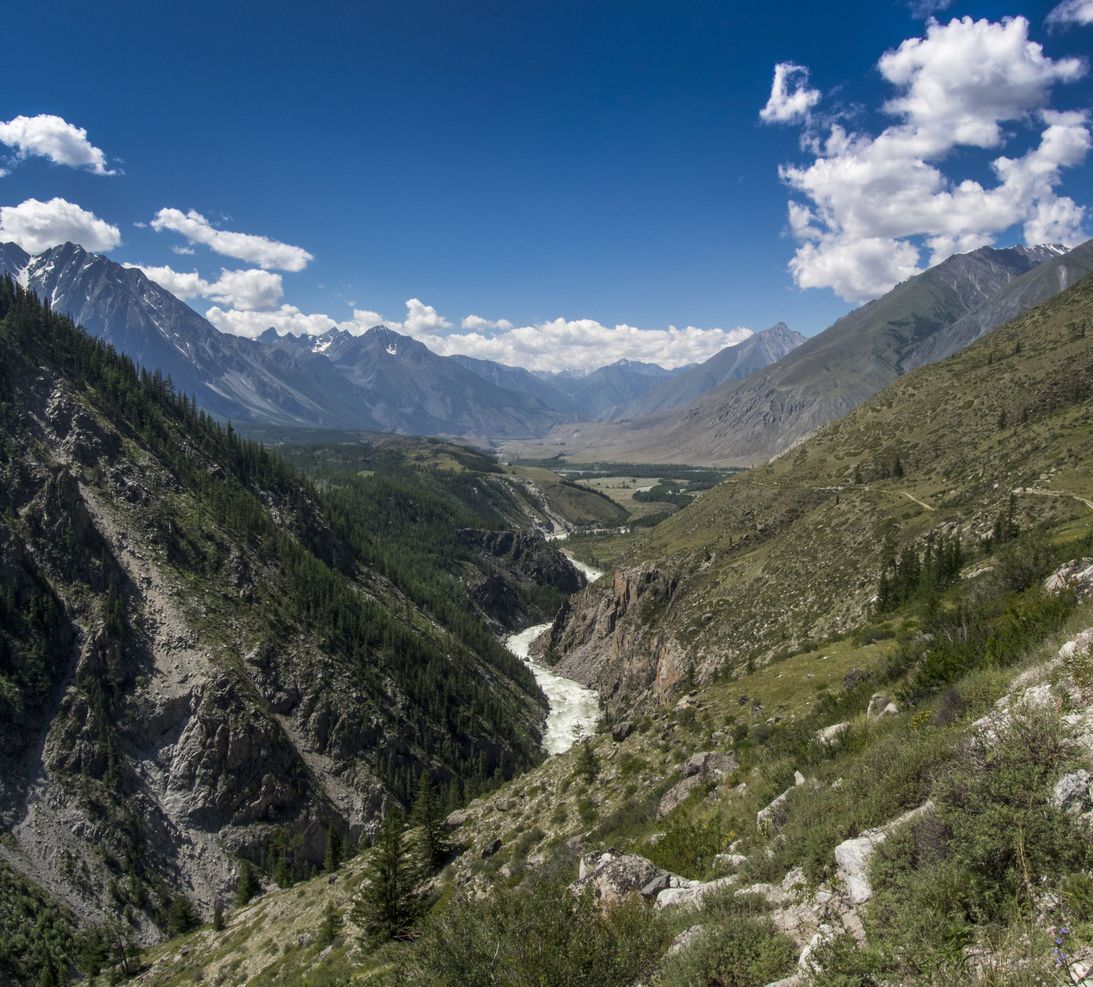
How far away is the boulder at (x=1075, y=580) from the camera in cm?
2020

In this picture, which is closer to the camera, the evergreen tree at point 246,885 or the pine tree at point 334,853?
the pine tree at point 334,853

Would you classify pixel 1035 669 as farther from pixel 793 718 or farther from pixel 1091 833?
pixel 793 718

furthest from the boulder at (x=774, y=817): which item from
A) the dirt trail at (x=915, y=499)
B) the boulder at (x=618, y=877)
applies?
the dirt trail at (x=915, y=499)

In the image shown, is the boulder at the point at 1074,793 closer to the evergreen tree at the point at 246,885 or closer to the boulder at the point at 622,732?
the boulder at the point at 622,732

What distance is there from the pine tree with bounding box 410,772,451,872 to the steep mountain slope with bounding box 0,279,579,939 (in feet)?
114

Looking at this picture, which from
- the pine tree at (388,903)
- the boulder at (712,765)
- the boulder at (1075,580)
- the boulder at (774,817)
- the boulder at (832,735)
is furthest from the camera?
the pine tree at (388,903)

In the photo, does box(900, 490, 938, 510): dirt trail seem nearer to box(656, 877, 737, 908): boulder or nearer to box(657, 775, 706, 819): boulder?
box(657, 775, 706, 819): boulder

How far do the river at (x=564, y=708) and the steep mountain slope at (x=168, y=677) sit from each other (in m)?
3.52

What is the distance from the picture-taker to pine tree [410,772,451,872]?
3291 centimetres

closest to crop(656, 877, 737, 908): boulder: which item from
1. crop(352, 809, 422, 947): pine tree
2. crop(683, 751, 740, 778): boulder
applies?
crop(683, 751, 740, 778): boulder

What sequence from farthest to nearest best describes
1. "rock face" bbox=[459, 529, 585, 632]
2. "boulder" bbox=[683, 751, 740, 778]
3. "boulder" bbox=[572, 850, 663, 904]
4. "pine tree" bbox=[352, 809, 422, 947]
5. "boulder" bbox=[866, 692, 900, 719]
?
1. "rock face" bbox=[459, 529, 585, 632]
2. "pine tree" bbox=[352, 809, 422, 947]
3. "boulder" bbox=[683, 751, 740, 778]
4. "boulder" bbox=[866, 692, 900, 719]
5. "boulder" bbox=[572, 850, 663, 904]

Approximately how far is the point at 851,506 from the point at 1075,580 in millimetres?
51886

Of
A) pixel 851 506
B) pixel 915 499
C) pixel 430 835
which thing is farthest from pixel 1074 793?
pixel 851 506

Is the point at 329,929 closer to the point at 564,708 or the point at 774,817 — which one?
the point at 774,817
